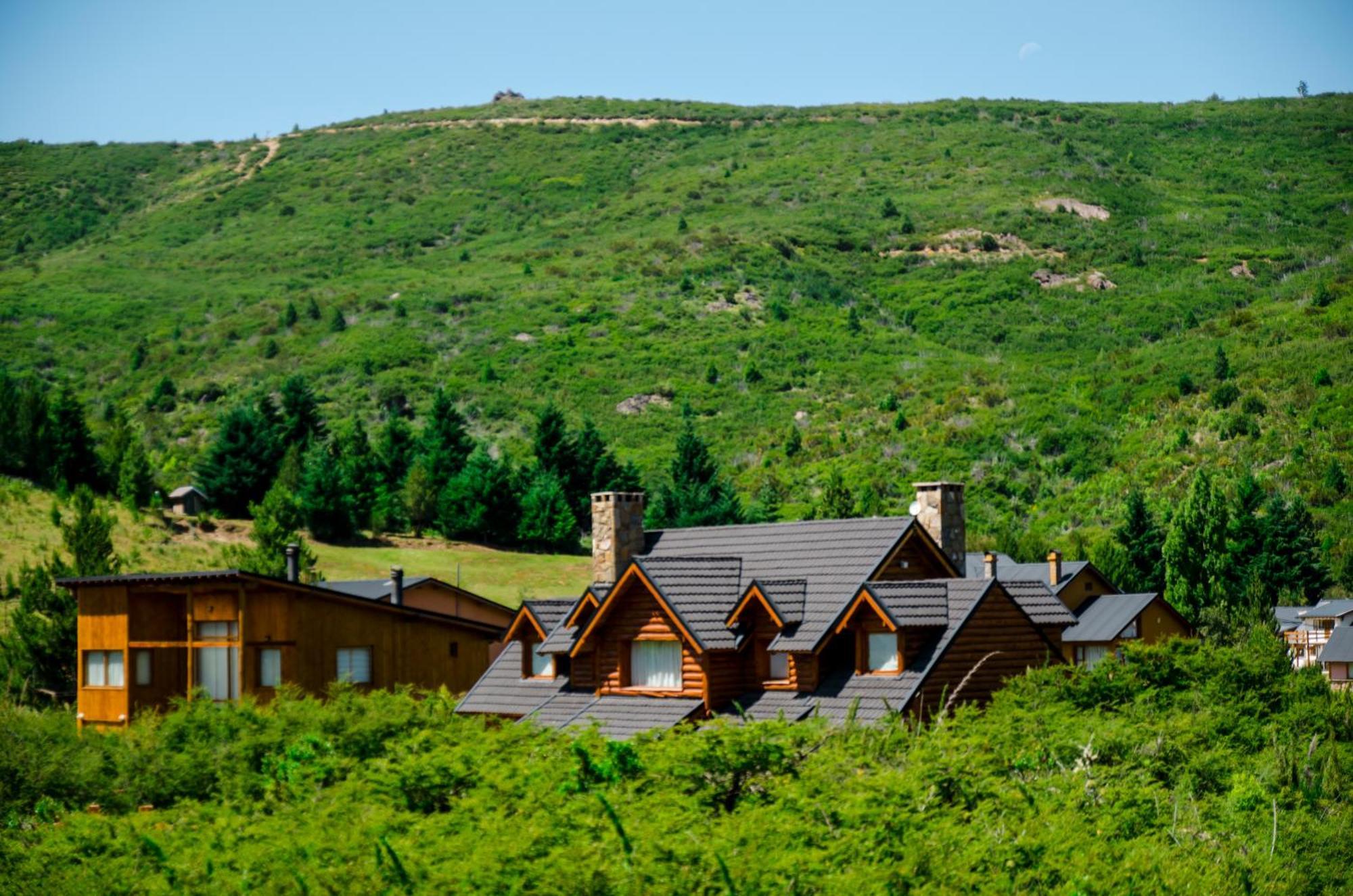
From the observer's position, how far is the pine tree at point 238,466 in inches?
2857

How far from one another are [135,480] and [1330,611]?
53.2 metres

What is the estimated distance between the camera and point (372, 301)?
115750 millimetres

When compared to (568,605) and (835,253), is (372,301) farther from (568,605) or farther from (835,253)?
(568,605)

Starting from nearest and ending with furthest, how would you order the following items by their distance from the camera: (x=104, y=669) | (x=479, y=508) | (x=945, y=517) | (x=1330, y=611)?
(x=945, y=517) → (x=104, y=669) → (x=1330, y=611) → (x=479, y=508)

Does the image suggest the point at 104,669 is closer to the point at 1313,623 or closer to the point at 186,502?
the point at 186,502

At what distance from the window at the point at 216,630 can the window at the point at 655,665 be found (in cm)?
1077

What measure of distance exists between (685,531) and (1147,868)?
22.2m

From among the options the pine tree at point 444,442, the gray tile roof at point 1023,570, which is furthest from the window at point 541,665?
the pine tree at point 444,442

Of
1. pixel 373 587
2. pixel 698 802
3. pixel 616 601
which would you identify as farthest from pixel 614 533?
pixel 698 802

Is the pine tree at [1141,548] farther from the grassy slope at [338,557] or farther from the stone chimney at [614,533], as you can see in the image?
the stone chimney at [614,533]

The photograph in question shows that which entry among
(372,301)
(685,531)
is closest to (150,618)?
(685,531)

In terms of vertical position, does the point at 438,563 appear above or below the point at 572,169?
below

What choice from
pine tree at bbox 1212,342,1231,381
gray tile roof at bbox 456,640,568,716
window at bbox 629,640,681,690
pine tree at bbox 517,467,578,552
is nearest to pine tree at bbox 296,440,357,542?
pine tree at bbox 517,467,578,552

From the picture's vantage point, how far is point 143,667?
128 feet
